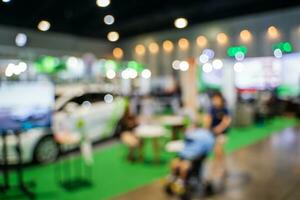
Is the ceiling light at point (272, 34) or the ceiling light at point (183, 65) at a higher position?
the ceiling light at point (272, 34)

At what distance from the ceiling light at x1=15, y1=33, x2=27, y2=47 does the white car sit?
21.5 ft

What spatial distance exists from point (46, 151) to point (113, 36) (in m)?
11.9

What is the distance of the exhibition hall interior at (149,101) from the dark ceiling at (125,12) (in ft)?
0.20

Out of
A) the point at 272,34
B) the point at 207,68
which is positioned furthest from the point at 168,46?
the point at 272,34

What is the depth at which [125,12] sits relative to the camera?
42.7 ft

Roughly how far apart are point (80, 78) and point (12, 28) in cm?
339

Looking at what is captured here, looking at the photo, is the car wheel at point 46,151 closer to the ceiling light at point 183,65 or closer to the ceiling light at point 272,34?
the ceiling light at point 272,34

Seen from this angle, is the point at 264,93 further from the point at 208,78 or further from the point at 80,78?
the point at 80,78

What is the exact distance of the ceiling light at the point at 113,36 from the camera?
17014mm

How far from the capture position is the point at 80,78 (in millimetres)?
12445

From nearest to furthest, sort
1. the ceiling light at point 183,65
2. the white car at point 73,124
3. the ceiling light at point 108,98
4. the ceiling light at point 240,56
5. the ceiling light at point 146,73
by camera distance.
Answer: the white car at point 73,124 → the ceiling light at point 108,98 → the ceiling light at point 240,56 → the ceiling light at point 183,65 → the ceiling light at point 146,73

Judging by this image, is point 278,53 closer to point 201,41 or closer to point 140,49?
point 201,41

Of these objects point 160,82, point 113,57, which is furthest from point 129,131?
point 113,57

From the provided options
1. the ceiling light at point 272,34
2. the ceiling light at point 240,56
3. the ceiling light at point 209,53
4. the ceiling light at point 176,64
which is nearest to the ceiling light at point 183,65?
the ceiling light at point 176,64
